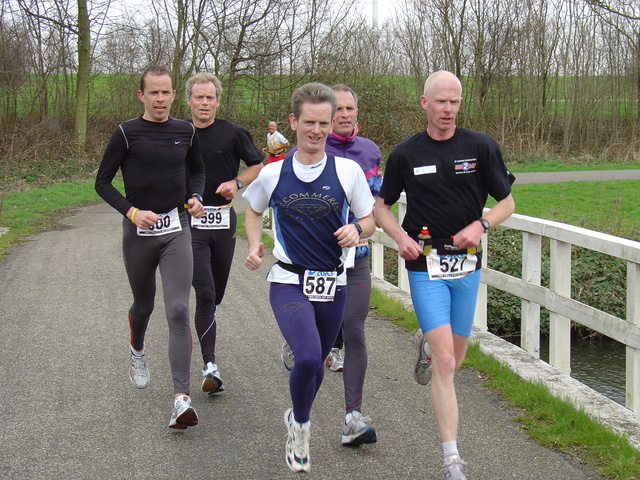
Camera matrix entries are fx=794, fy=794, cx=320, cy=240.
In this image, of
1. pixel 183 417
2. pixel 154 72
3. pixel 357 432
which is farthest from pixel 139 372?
pixel 154 72

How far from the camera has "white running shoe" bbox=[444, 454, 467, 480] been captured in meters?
3.64

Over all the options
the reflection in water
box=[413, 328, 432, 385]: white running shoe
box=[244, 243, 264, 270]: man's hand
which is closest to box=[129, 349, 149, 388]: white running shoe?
box=[244, 243, 264, 270]: man's hand

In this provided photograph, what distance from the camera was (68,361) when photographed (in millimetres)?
6223

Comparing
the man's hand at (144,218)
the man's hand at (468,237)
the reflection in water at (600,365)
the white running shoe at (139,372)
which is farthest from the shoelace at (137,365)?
the reflection in water at (600,365)

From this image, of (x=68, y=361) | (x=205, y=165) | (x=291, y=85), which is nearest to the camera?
(x=205, y=165)

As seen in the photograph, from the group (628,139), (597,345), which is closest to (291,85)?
(628,139)

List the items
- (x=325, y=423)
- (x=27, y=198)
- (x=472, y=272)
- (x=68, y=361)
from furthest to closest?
(x=27, y=198), (x=68, y=361), (x=325, y=423), (x=472, y=272)

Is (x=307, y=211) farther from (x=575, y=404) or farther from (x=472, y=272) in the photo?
(x=575, y=404)

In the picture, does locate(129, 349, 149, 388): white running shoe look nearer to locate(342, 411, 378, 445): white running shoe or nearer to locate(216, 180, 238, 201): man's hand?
locate(216, 180, 238, 201): man's hand

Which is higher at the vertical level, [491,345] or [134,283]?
[134,283]

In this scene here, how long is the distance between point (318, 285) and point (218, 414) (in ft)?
4.70

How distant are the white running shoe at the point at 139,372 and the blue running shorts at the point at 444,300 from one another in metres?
2.01

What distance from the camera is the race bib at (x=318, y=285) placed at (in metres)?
3.99

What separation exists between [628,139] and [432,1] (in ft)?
34.2
